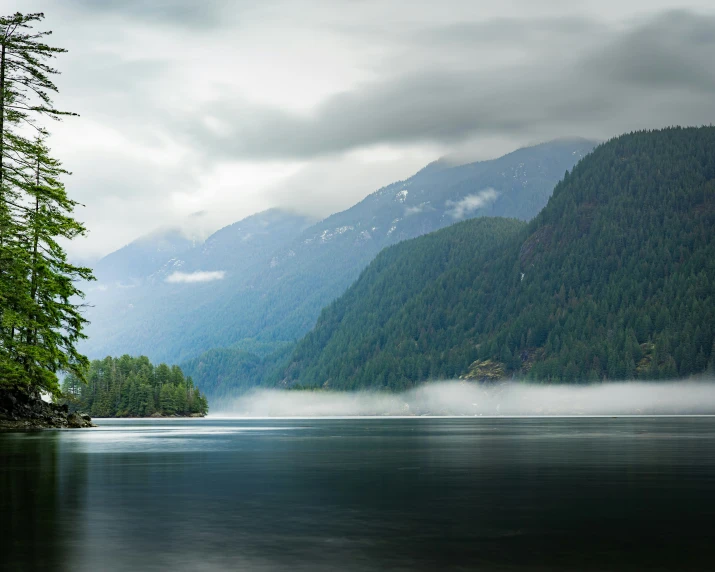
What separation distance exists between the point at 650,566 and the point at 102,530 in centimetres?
1208

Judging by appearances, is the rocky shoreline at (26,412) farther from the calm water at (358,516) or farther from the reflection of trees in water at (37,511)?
the calm water at (358,516)

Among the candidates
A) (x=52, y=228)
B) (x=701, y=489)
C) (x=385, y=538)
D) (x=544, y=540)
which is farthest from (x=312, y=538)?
(x=52, y=228)

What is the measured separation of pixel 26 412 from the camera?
84062 millimetres

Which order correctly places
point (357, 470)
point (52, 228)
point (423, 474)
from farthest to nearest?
point (52, 228)
point (357, 470)
point (423, 474)

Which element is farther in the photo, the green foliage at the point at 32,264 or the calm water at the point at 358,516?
the green foliage at the point at 32,264

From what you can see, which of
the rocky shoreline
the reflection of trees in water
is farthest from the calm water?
the rocky shoreline

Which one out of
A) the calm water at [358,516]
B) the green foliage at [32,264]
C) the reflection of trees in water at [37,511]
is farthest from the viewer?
the green foliage at [32,264]

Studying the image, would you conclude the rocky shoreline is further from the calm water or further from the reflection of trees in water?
the calm water

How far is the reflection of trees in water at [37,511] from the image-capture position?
54.6 ft

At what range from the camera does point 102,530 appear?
19953 mm

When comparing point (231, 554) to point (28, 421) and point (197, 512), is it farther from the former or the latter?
point (28, 421)

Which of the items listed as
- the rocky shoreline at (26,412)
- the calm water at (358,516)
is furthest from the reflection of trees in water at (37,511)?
the rocky shoreline at (26,412)

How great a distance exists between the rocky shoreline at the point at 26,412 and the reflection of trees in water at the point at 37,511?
1658 inches

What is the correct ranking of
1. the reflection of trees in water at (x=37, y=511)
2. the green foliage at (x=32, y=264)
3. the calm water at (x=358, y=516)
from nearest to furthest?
the calm water at (x=358, y=516) → the reflection of trees in water at (x=37, y=511) → the green foliage at (x=32, y=264)
